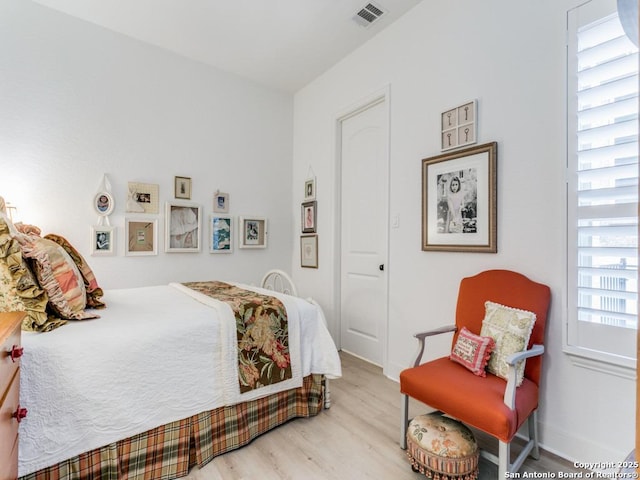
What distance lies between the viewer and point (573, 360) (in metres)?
1.70

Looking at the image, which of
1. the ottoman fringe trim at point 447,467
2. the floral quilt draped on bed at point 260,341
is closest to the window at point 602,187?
the ottoman fringe trim at point 447,467

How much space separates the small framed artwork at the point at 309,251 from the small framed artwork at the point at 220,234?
0.82m

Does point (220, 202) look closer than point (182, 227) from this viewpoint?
No

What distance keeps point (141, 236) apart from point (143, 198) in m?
0.36

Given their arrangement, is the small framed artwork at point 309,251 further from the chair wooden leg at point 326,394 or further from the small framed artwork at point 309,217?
the chair wooden leg at point 326,394

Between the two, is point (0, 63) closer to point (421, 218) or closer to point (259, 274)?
point (259, 274)

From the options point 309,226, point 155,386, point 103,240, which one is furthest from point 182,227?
point 155,386

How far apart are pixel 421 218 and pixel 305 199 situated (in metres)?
1.65

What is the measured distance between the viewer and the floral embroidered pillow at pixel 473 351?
5.57ft

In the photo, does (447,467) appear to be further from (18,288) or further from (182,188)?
(182,188)

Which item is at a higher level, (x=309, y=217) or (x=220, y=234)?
(x=309, y=217)

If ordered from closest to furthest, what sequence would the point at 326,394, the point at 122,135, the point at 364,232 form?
the point at 326,394 → the point at 122,135 → the point at 364,232

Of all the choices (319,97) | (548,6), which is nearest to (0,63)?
(319,97)

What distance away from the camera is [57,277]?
4.96 feet
